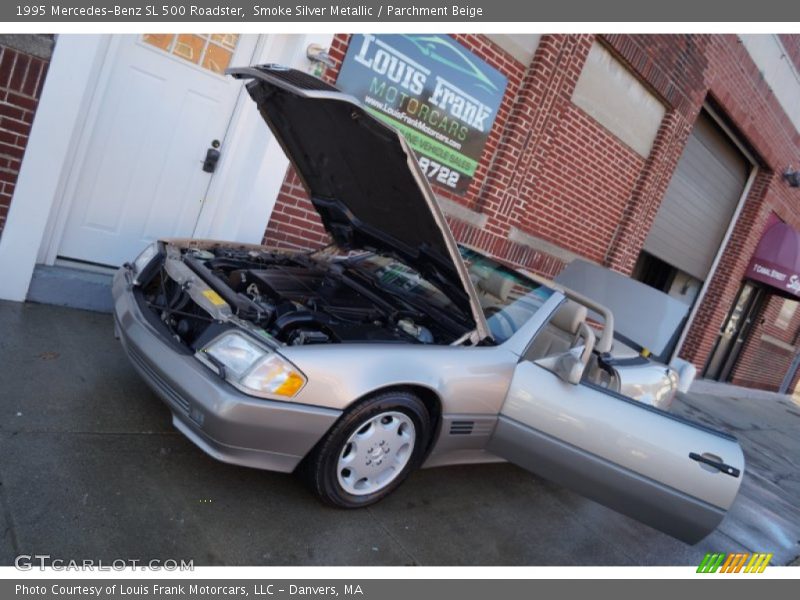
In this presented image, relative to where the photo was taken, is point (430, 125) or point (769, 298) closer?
point (430, 125)

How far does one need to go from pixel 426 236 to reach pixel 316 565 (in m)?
1.76

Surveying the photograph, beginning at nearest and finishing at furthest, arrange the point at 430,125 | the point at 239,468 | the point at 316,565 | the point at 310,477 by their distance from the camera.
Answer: the point at 316,565
the point at 310,477
the point at 239,468
the point at 430,125

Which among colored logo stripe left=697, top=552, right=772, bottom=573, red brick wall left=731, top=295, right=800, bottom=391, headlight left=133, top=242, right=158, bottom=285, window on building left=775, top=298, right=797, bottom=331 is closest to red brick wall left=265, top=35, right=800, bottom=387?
headlight left=133, top=242, right=158, bottom=285

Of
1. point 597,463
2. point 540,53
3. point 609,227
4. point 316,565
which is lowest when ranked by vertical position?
point 316,565

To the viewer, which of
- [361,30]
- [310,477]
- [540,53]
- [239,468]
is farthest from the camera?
[540,53]

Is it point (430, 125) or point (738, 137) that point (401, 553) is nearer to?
point (430, 125)

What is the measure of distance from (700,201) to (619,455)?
906cm

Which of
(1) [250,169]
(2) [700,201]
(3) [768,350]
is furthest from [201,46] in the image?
(3) [768,350]

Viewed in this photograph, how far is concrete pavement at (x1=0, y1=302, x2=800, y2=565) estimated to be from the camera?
242 cm

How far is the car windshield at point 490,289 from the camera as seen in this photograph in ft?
11.5

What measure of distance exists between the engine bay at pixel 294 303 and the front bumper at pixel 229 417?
219 mm

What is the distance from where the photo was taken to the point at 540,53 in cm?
677

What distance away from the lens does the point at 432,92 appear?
5992 millimetres

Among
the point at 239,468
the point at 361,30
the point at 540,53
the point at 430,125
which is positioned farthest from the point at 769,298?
the point at 239,468
